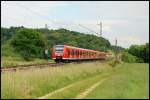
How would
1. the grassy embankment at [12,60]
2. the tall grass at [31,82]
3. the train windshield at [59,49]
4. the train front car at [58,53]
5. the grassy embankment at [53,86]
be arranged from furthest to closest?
Answer: the train windshield at [59,49] → the train front car at [58,53] → the grassy embankment at [12,60] → the tall grass at [31,82] → the grassy embankment at [53,86]

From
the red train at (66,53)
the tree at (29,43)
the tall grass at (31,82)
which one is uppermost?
the tree at (29,43)

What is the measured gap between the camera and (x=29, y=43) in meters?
104

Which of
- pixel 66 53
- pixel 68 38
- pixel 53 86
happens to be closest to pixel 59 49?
pixel 66 53

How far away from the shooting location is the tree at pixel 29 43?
95562mm

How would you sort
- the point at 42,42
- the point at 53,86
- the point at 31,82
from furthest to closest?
the point at 42,42 → the point at 53,86 → the point at 31,82

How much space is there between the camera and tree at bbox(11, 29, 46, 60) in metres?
95.6

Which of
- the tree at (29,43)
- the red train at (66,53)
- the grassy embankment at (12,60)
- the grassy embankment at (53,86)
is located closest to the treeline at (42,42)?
the tree at (29,43)

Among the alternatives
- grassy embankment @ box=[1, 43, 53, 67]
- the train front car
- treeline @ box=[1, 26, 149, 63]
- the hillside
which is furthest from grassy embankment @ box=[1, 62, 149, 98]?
the hillside

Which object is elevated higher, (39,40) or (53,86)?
(39,40)

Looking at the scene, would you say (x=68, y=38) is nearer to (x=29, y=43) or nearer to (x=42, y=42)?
(x=42, y=42)

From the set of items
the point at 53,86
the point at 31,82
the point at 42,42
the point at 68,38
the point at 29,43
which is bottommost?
the point at 53,86

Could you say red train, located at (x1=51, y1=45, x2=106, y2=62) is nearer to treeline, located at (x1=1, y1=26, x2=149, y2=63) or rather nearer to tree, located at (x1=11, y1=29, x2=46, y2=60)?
treeline, located at (x1=1, y1=26, x2=149, y2=63)

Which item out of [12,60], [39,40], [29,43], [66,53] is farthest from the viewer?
[39,40]

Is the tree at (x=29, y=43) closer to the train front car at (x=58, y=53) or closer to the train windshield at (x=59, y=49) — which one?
the train front car at (x=58, y=53)
